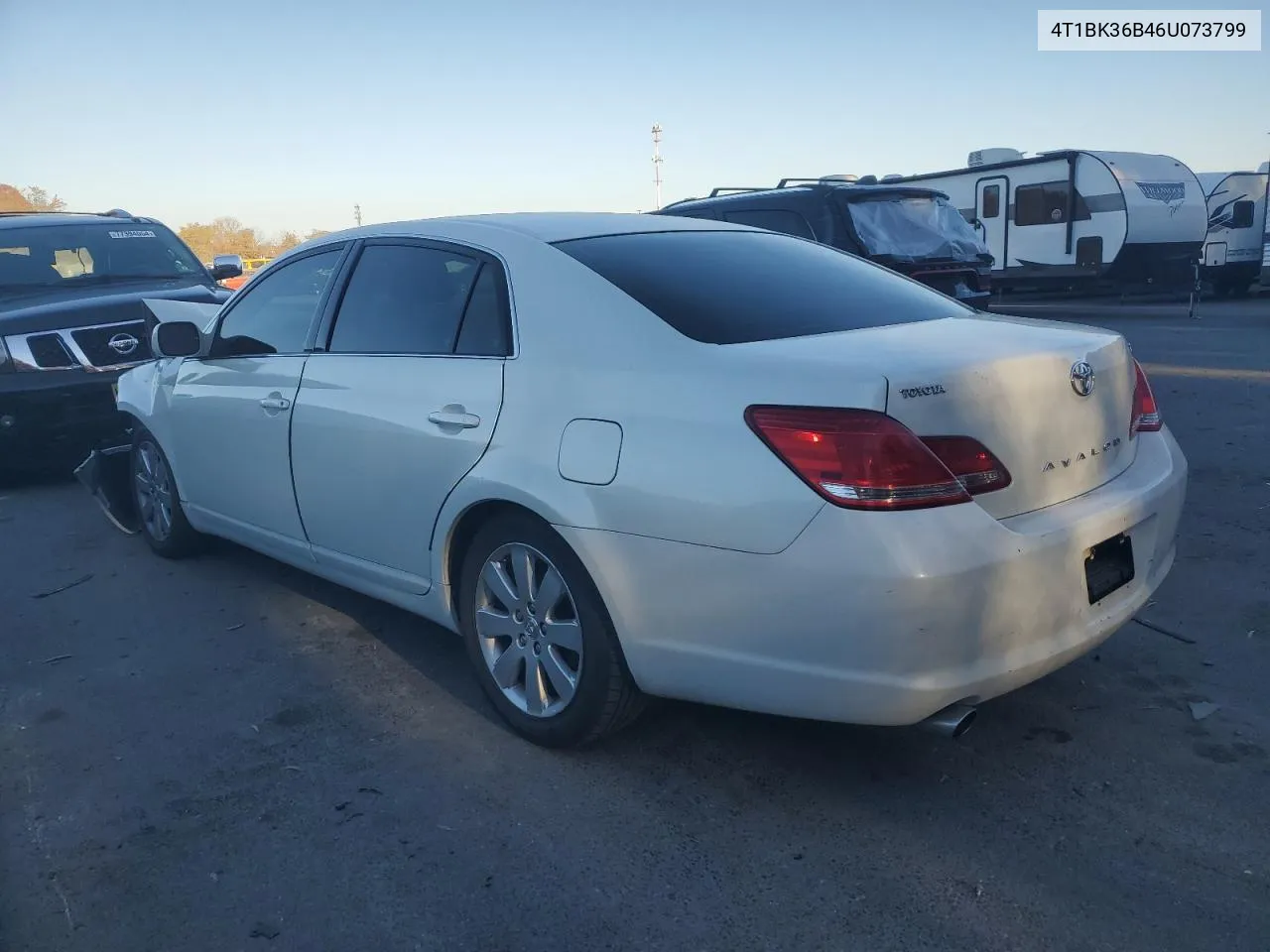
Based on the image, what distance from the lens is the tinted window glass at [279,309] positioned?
14.6 ft

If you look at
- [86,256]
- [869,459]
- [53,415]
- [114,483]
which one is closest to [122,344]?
[53,415]

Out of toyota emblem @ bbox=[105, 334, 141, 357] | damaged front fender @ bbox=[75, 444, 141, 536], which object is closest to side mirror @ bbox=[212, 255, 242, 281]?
toyota emblem @ bbox=[105, 334, 141, 357]

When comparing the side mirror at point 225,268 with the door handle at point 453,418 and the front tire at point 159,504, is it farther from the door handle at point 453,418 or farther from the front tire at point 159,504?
the door handle at point 453,418

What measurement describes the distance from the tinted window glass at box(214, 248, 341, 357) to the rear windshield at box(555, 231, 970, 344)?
136 cm

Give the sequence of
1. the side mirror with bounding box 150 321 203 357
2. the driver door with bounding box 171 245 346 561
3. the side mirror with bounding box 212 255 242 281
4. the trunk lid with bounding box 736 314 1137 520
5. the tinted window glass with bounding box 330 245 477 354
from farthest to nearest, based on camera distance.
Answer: the side mirror with bounding box 212 255 242 281 → the side mirror with bounding box 150 321 203 357 → the driver door with bounding box 171 245 346 561 → the tinted window glass with bounding box 330 245 477 354 → the trunk lid with bounding box 736 314 1137 520

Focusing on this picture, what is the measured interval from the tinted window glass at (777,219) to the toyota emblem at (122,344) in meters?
5.35

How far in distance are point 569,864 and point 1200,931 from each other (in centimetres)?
147

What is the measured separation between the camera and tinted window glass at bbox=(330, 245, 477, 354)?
3775mm

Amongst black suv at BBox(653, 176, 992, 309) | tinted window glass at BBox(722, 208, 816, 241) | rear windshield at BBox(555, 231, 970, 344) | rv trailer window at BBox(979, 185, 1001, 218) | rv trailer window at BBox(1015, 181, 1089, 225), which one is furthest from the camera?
rv trailer window at BBox(979, 185, 1001, 218)

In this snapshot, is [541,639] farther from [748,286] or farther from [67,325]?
[67,325]

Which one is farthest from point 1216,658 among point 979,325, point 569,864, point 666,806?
point 569,864

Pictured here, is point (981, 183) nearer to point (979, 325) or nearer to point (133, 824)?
point (979, 325)

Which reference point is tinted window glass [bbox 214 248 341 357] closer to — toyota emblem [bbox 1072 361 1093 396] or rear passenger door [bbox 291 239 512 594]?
rear passenger door [bbox 291 239 512 594]

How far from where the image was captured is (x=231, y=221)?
65.0 metres
